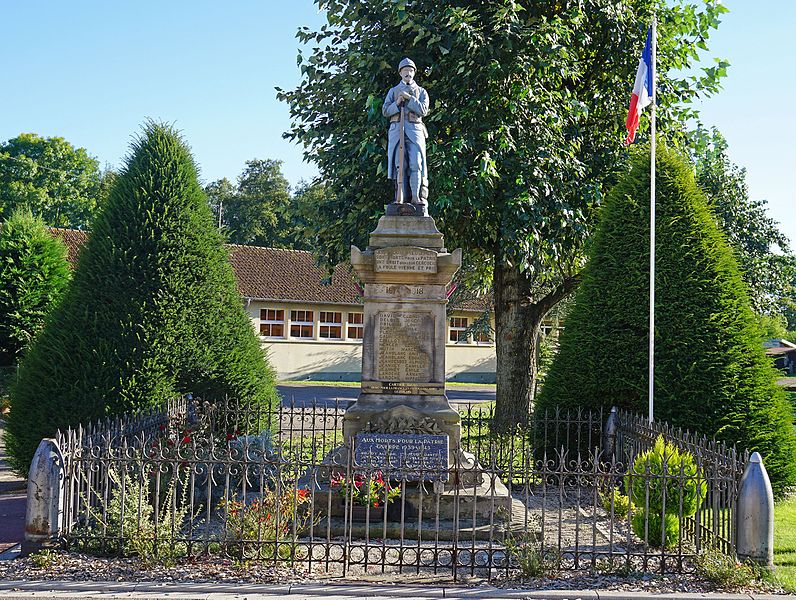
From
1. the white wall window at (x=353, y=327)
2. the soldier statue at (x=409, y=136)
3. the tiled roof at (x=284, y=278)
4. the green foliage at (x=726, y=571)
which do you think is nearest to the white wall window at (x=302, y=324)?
the tiled roof at (x=284, y=278)

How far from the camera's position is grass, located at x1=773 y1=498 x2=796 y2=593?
7.04m

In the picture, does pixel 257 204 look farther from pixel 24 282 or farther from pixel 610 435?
pixel 610 435

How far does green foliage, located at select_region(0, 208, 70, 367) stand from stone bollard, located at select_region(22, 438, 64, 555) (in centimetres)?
1538

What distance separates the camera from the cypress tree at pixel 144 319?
11.3 metres

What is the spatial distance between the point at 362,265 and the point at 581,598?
5029 mm

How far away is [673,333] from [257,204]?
4484 cm

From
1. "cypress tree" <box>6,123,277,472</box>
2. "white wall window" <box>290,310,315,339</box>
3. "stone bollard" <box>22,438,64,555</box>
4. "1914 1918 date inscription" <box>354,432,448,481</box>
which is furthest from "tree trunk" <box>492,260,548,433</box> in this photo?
"white wall window" <box>290,310,315,339</box>

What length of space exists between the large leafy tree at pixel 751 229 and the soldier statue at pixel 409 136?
13568 mm

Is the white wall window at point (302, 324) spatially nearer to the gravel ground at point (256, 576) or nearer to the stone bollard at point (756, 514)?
the gravel ground at point (256, 576)

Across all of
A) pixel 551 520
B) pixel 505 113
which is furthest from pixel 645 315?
pixel 505 113

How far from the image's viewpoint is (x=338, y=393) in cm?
3066

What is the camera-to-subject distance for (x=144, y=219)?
12.2 meters

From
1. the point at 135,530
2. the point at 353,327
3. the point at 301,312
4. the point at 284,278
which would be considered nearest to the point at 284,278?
the point at 284,278

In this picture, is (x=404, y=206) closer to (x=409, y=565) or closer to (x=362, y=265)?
(x=362, y=265)
